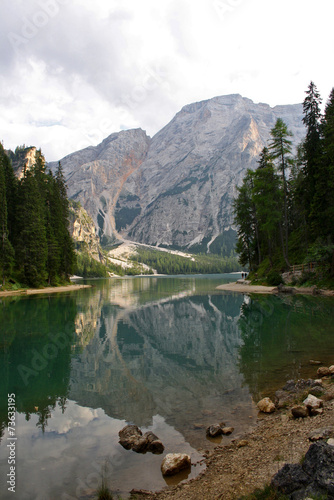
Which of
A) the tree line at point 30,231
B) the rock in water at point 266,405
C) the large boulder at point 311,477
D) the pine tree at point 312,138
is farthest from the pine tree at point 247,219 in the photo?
the large boulder at point 311,477

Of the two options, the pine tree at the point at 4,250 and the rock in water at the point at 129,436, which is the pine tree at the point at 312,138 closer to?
the rock in water at the point at 129,436

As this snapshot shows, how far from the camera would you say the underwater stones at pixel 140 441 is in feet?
23.5

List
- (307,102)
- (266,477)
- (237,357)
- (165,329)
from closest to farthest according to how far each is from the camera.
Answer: (266,477), (237,357), (165,329), (307,102)

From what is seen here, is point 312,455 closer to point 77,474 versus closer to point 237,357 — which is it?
point 77,474

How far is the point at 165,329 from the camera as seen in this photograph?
23141 mm

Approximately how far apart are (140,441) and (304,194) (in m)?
46.5

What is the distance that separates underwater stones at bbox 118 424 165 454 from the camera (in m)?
7.17

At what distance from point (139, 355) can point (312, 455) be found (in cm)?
1224

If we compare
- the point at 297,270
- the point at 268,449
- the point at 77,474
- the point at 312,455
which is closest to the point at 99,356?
the point at 77,474

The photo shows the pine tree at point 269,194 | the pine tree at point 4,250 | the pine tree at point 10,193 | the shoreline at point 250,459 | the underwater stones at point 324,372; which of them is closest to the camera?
the shoreline at point 250,459

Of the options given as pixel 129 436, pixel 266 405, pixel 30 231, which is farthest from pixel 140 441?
pixel 30 231

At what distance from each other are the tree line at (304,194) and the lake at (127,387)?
18.7 metres

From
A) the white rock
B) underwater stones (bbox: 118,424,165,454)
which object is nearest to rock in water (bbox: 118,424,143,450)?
underwater stones (bbox: 118,424,165,454)

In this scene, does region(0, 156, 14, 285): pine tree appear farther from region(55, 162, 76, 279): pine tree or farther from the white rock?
the white rock
